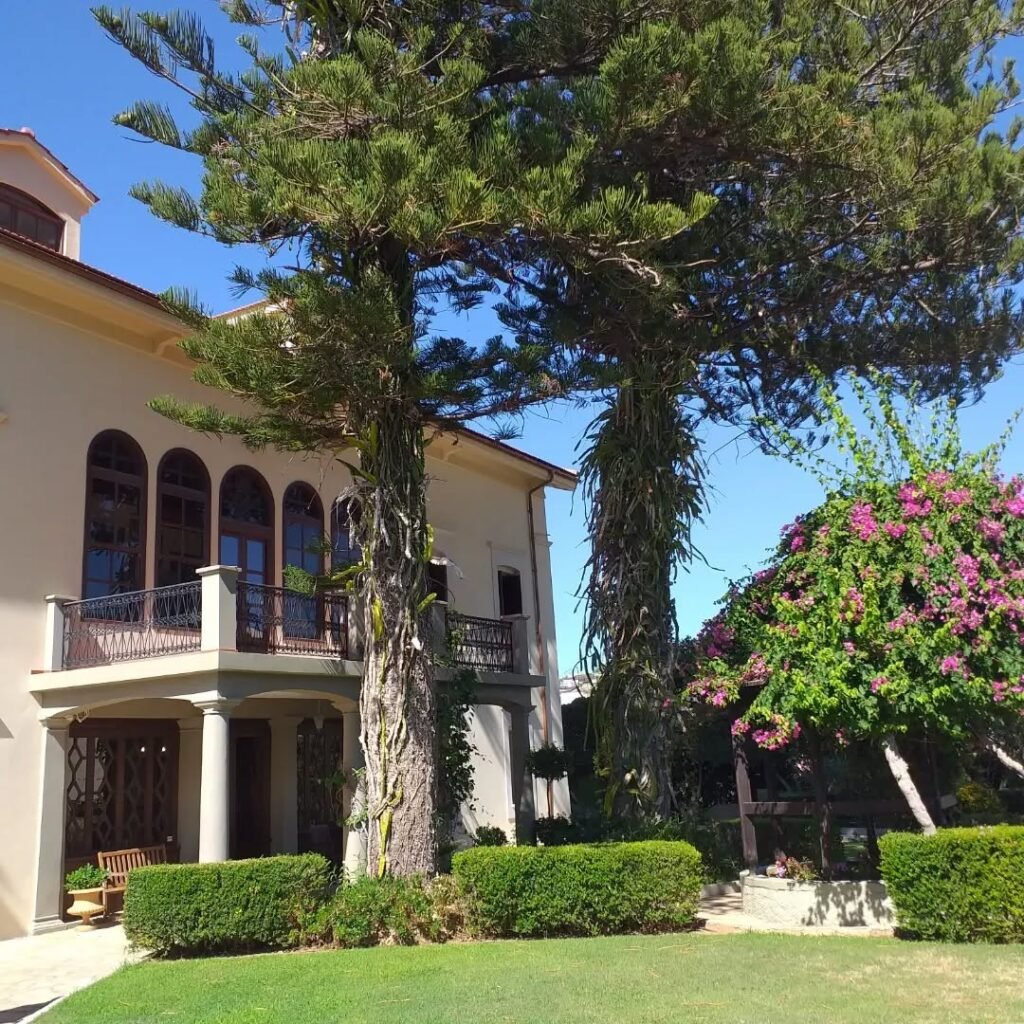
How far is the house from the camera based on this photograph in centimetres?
1142

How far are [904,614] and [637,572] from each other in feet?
13.7

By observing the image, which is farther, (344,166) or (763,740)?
(763,740)

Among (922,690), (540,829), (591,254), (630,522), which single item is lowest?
(540,829)

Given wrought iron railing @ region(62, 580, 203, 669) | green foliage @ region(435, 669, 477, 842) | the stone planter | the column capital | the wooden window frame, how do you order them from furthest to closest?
the wooden window frame, green foliage @ region(435, 669, 477, 842), wrought iron railing @ region(62, 580, 203, 669), the column capital, the stone planter

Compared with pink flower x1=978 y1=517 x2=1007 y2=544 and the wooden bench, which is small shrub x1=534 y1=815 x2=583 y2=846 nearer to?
the wooden bench

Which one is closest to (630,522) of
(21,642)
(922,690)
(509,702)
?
(509,702)

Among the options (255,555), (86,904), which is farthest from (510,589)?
(86,904)

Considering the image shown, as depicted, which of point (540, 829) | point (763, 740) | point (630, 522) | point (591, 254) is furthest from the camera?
point (540, 829)

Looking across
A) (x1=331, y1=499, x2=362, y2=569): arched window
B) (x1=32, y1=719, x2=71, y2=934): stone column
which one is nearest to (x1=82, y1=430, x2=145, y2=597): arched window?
(x1=32, y1=719, x2=71, y2=934): stone column

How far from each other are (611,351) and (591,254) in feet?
8.50

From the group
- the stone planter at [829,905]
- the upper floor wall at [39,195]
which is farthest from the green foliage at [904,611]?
the upper floor wall at [39,195]

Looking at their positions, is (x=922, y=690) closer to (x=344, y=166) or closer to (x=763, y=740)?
(x=763, y=740)

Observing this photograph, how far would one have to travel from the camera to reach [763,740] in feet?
33.8

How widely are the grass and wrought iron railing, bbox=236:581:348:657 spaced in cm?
372
